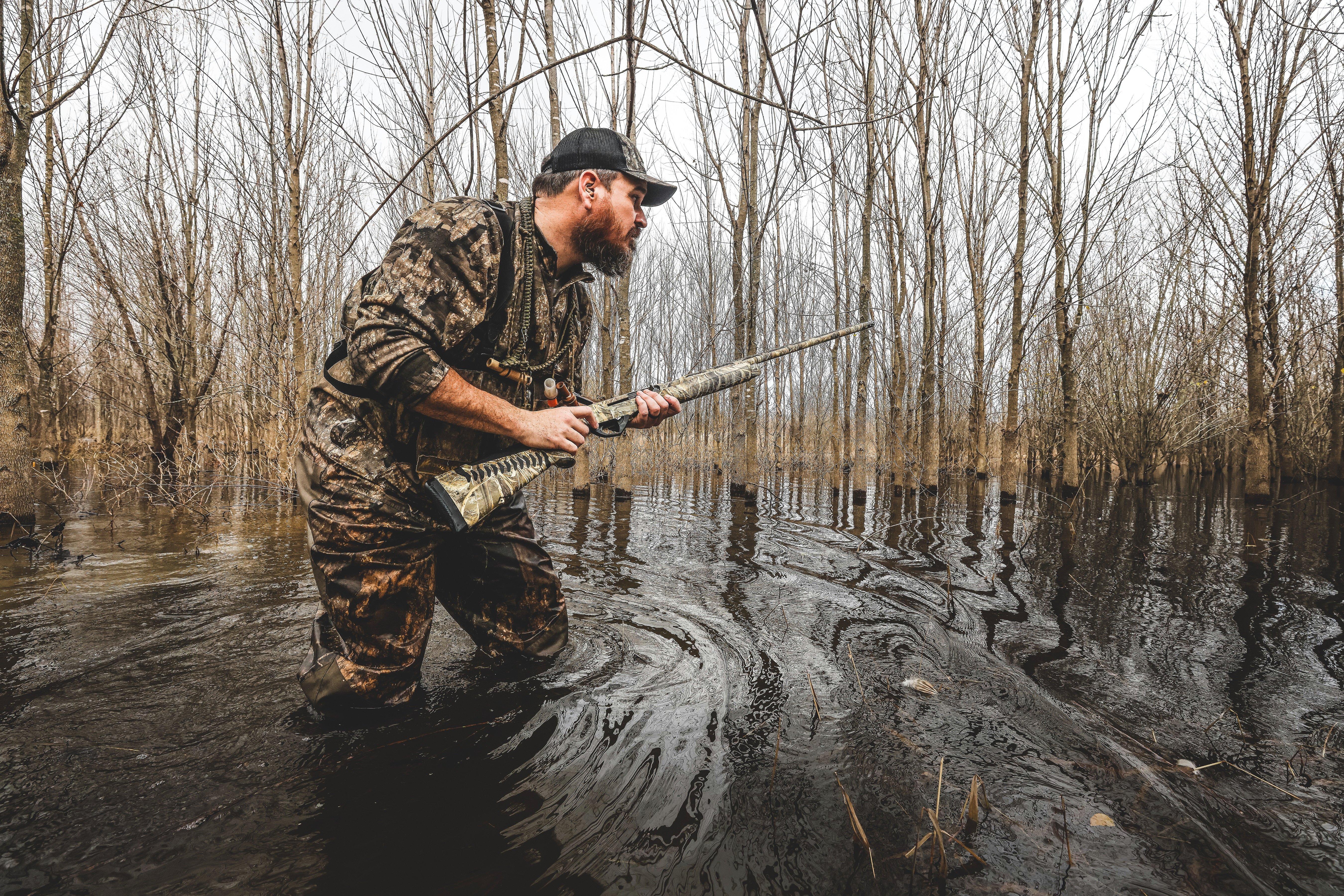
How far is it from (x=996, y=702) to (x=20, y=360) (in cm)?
711

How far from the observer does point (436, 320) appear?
1.74 metres

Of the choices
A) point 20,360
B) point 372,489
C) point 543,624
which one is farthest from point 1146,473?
point 20,360

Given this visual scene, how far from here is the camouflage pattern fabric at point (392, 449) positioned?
1.69 meters

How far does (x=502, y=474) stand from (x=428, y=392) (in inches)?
15.2

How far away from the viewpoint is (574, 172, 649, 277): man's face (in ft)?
6.72

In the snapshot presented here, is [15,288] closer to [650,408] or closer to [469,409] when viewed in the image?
[469,409]

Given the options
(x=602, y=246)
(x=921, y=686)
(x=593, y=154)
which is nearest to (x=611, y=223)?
(x=602, y=246)

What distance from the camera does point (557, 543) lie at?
5.67 m

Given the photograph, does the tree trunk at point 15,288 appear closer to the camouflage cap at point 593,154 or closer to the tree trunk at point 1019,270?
the camouflage cap at point 593,154

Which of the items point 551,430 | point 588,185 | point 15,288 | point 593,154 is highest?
point 15,288

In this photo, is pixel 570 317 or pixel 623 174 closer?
pixel 623 174

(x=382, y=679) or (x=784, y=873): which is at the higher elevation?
(x=382, y=679)

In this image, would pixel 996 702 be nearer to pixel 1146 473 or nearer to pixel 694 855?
pixel 694 855

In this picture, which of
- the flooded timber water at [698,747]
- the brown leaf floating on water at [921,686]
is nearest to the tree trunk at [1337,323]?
the flooded timber water at [698,747]
